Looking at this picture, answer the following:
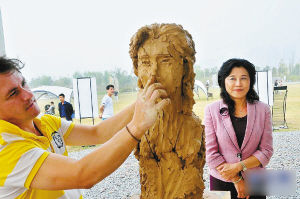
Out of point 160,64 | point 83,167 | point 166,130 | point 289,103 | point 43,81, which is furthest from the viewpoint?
point 43,81

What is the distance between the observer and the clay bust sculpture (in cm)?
145

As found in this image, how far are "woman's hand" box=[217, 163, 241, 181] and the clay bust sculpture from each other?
0.31 meters

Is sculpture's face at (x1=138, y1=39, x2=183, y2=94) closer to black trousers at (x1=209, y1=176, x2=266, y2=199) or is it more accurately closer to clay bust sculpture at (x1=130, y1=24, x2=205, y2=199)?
clay bust sculpture at (x1=130, y1=24, x2=205, y2=199)

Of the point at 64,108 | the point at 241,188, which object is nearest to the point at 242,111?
the point at 241,188

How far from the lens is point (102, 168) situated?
1003 mm

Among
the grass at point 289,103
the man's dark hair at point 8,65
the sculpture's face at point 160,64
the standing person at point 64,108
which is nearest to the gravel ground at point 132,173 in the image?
the grass at point 289,103

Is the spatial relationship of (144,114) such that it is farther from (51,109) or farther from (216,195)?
(51,109)

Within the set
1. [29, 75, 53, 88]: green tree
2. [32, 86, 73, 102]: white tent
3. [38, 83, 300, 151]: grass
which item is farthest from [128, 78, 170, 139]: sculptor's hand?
[29, 75, 53, 88]: green tree

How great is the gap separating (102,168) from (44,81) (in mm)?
6585

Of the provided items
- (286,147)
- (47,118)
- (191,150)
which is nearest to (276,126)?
(286,147)

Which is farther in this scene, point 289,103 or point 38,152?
point 289,103

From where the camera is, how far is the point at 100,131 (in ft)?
5.30

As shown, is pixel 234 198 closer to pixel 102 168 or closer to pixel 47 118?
pixel 102 168

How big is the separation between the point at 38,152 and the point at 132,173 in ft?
12.3
